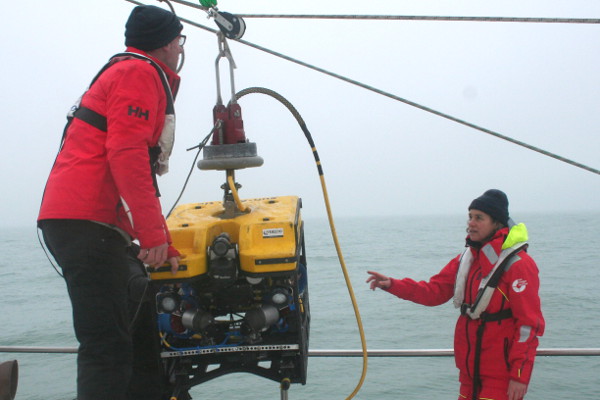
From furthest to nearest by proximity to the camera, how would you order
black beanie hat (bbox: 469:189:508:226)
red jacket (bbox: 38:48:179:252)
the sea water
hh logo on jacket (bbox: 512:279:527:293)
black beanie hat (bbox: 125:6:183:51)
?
the sea water → black beanie hat (bbox: 469:189:508:226) → hh logo on jacket (bbox: 512:279:527:293) → black beanie hat (bbox: 125:6:183:51) → red jacket (bbox: 38:48:179:252)

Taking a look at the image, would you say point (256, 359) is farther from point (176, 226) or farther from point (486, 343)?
point (486, 343)

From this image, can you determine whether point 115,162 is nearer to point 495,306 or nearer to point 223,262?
point 223,262

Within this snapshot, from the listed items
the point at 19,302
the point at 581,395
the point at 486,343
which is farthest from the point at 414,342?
the point at 19,302

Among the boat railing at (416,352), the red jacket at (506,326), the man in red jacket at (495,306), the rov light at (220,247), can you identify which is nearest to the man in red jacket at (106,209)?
the rov light at (220,247)

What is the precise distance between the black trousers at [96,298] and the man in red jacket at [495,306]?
42.2 inches

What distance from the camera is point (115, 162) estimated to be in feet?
5.09

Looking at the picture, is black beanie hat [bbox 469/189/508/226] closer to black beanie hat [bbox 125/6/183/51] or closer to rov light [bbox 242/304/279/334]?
rov light [bbox 242/304/279/334]

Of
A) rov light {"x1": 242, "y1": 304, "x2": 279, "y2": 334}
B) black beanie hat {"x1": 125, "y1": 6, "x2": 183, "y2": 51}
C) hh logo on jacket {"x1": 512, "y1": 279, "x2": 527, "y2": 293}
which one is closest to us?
black beanie hat {"x1": 125, "y1": 6, "x2": 183, "y2": 51}

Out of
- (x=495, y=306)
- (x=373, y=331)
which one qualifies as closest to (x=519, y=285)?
(x=495, y=306)

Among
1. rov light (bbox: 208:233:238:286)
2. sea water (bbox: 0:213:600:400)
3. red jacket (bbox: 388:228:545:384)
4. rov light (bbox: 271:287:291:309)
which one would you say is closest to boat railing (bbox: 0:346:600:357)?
red jacket (bbox: 388:228:545:384)

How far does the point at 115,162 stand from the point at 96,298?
0.39 meters

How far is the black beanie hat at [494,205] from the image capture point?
2.28 metres

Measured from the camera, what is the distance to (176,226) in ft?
6.49

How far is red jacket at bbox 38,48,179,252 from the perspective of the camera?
157cm
